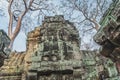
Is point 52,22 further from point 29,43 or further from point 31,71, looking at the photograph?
point 31,71

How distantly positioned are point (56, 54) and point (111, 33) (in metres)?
3.45

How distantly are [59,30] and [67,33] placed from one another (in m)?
0.23

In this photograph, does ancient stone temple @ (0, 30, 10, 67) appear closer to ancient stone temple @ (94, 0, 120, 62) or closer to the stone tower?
ancient stone temple @ (94, 0, 120, 62)

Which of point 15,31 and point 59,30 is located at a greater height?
point 59,30

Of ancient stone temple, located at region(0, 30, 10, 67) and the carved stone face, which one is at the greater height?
the carved stone face

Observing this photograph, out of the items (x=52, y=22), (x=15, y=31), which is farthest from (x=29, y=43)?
(x=15, y=31)

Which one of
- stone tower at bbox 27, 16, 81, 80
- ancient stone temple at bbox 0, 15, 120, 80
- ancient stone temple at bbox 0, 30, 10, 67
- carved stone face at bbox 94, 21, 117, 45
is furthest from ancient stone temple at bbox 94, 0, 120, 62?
stone tower at bbox 27, 16, 81, 80

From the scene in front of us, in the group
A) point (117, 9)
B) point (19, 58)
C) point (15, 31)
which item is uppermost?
point (117, 9)

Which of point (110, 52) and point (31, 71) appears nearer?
point (110, 52)

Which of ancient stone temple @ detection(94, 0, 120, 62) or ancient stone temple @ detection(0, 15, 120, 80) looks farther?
ancient stone temple @ detection(0, 15, 120, 80)

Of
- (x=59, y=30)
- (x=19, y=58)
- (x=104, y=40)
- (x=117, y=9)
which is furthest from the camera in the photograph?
(x=19, y=58)

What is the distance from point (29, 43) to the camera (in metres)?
7.27

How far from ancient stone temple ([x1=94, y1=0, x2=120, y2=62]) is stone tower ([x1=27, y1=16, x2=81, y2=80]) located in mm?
2844

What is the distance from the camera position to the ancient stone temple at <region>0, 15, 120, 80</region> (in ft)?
18.9
